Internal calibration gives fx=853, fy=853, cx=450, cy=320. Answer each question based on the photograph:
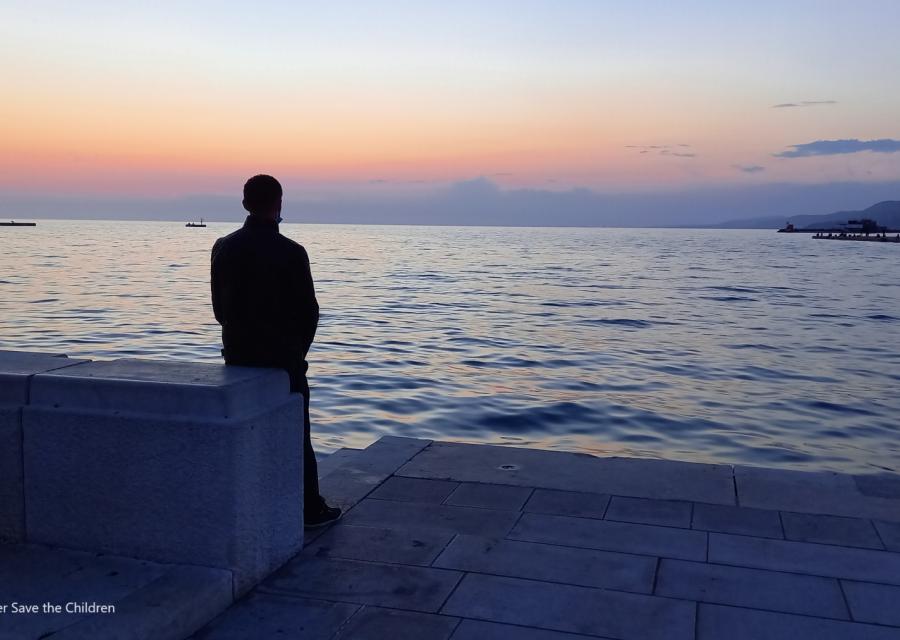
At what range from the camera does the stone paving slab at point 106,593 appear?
3.41 m

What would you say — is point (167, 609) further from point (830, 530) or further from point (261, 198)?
point (830, 530)

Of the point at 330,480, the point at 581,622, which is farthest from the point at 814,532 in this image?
the point at 330,480

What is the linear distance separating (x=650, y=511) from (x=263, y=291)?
280 cm

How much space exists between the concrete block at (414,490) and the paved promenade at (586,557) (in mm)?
20

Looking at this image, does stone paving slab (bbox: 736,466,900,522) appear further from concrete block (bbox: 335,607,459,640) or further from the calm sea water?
the calm sea water

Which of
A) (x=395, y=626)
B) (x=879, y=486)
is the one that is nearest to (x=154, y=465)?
(x=395, y=626)

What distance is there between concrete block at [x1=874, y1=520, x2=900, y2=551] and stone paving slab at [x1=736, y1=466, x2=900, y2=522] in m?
0.12

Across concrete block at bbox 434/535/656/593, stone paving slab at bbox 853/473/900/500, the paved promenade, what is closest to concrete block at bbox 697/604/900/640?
the paved promenade

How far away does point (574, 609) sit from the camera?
159 inches

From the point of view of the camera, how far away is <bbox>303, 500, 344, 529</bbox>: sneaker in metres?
5.14

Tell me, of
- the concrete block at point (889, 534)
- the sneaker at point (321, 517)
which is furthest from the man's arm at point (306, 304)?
the concrete block at point (889, 534)

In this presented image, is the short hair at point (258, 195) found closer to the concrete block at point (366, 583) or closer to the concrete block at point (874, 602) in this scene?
the concrete block at point (366, 583)

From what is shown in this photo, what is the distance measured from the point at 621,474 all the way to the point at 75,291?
28258 mm

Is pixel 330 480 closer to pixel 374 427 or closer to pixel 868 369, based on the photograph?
pixel 374 427
